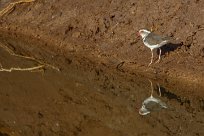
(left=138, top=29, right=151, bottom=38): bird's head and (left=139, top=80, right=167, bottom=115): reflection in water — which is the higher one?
(left=138, top=29, right=151, bottom=38): bird's head

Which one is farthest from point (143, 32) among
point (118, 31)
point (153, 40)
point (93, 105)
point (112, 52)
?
point (93, 105)

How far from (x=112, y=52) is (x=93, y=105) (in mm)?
Result: 3054

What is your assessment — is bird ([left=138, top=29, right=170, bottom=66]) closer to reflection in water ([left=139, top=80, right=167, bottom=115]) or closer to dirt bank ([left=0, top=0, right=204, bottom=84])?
dirt bank ([left=0, top=0, right=204, bottom=84])

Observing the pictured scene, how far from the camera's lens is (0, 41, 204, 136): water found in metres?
13.8

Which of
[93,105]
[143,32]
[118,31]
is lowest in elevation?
[93,105]

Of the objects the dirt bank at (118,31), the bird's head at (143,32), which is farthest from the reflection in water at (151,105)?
the bird's head at (143,32)

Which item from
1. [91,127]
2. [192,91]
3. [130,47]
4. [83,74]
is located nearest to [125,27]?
[130,47]

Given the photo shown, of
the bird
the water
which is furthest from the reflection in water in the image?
the bird

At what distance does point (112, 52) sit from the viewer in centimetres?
1775

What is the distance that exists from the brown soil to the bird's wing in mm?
683

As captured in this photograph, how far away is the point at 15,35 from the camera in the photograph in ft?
69.8

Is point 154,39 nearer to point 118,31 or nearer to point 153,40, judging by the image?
point 153,40

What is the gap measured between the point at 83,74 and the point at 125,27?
2.33 m

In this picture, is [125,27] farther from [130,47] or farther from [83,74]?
[83,74]
